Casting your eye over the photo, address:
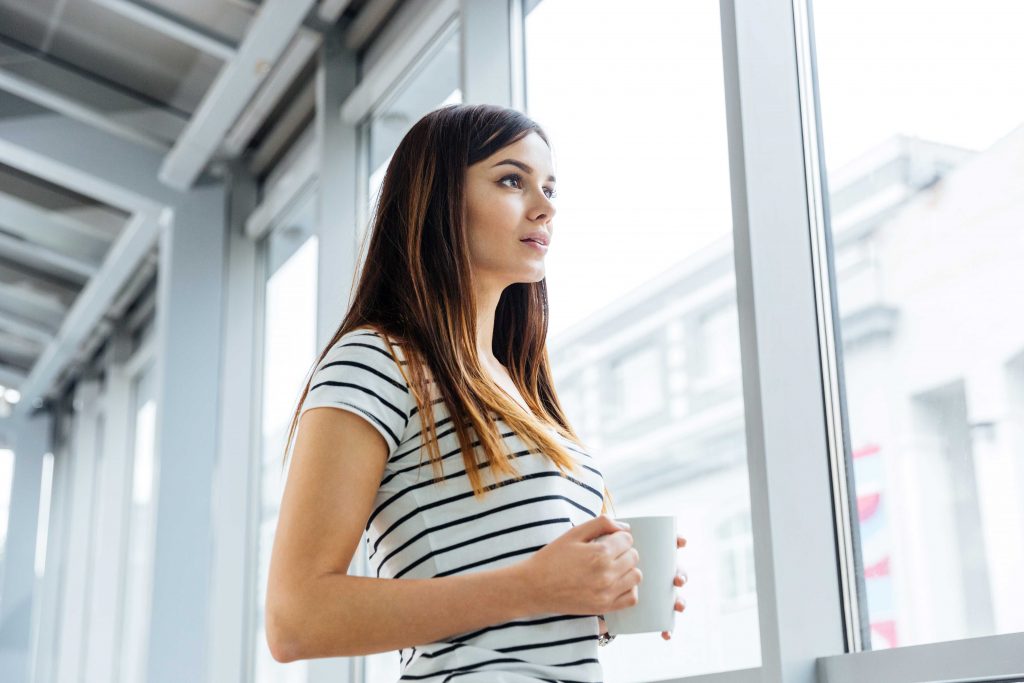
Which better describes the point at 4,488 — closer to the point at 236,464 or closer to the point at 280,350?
the point at 236,464

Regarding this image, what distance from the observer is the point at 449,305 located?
1.01 m

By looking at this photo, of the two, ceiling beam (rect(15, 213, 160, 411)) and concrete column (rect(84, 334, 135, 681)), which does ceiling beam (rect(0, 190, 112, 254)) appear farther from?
concrete column (rect(84, 334, 135, 681))

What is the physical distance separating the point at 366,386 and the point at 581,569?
0.71 ft

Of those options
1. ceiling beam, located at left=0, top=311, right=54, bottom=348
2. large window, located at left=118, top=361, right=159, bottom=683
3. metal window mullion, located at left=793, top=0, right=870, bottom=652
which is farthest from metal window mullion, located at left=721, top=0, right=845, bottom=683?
ceiling beam, located at left=0, top=311, right=54, bottom=348

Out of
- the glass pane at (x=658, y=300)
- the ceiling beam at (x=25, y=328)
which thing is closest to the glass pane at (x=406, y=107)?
the glass pane at (x=658, y=300)

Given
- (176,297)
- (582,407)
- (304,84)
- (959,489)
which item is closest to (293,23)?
(304,84)

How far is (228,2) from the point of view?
9.52 ft

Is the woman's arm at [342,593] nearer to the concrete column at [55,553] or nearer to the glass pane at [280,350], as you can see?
the glass pane at [280,350]

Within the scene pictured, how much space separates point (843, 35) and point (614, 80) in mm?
562

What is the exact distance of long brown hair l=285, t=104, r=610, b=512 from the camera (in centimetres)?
94

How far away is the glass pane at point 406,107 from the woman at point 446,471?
55.5 inches

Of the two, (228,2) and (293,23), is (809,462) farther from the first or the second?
(228,2)

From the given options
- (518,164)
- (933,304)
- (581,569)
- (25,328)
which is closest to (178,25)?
(25,328)

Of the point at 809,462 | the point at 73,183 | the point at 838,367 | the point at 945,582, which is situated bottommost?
the point at 945,582
